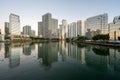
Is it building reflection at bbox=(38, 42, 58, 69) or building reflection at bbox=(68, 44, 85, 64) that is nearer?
building reflection at bbox=(38, 42, 58, 69)

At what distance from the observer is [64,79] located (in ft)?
59.7

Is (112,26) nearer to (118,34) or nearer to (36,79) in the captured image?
(118,34)

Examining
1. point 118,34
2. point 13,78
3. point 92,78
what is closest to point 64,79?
point 92,78

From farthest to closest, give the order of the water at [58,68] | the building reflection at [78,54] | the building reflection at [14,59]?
the building reflection at [78,54] → the building reflection at [14,59] → the water at [58,68]

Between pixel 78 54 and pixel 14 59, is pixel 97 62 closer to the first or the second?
pixel 78 54

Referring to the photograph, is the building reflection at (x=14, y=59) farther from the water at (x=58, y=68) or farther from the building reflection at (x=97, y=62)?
the building reflection at (x=97, y=62)

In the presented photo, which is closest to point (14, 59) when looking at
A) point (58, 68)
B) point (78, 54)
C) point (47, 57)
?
point (47, 57)

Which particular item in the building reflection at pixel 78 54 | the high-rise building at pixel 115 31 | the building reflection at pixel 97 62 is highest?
the high-rise building at pixel 115 31

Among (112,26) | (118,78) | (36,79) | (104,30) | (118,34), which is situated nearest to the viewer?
(36,79)

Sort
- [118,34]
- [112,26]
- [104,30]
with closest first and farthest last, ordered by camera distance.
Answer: [118,34] → [112,26] → [104,30]

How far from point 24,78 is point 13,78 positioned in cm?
157

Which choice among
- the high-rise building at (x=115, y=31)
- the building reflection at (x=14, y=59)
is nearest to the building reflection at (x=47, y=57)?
the building reflection at (x=14, y=59)

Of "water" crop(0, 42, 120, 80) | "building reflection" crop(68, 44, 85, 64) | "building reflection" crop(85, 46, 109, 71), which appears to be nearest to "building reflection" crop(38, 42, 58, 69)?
"water" crop(0, 42, 120, 80)

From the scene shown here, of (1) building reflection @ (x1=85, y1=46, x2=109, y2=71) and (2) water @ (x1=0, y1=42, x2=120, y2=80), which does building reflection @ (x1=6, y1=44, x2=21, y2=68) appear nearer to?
(2) water @ (x1=0, y1=42, x2=120, y2=80)
